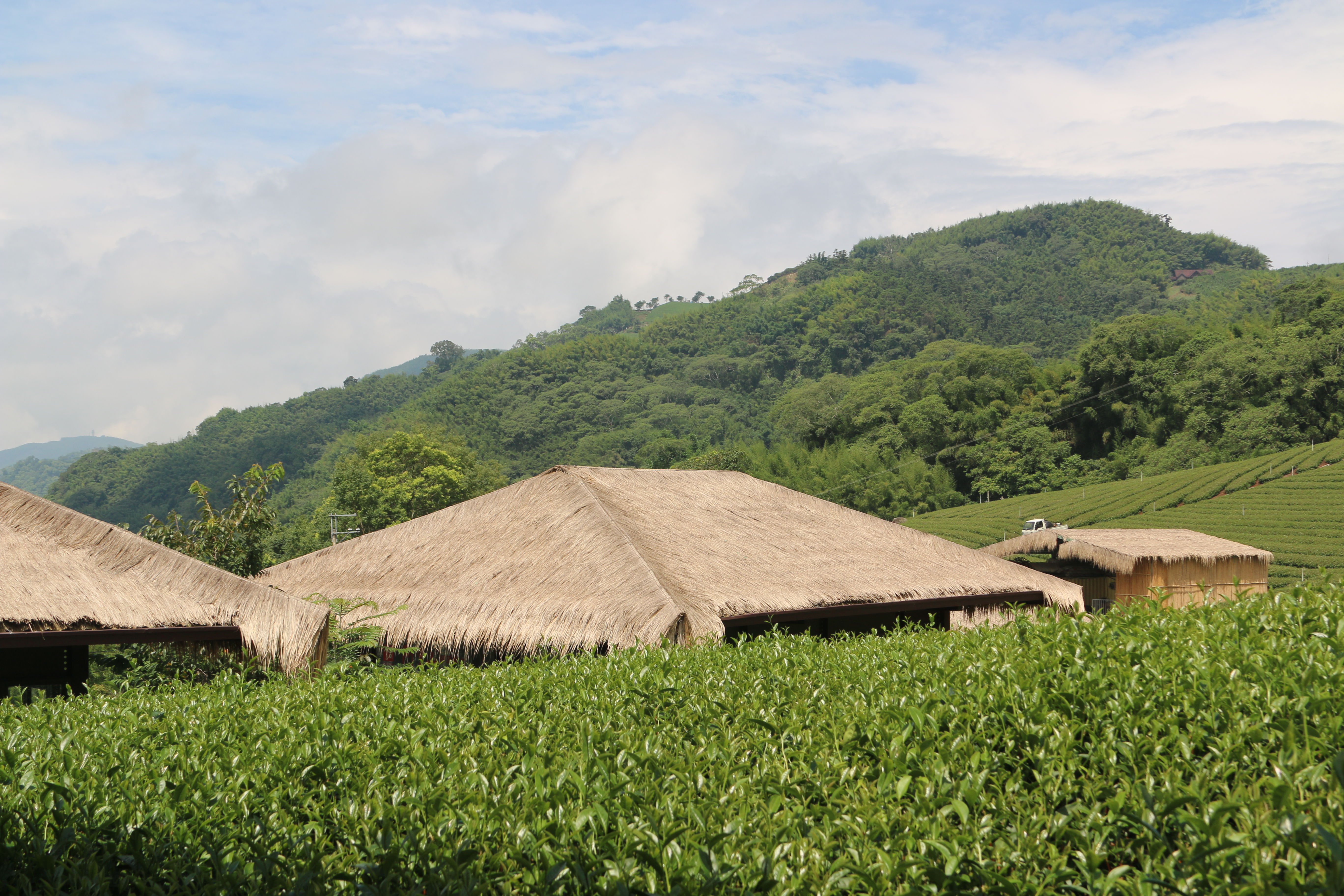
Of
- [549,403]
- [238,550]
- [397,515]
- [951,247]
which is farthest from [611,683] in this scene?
[951,247]

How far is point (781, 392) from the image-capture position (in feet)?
259

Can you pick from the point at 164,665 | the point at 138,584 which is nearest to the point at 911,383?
the point at 164,665

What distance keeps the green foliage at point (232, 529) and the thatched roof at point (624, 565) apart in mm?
3256

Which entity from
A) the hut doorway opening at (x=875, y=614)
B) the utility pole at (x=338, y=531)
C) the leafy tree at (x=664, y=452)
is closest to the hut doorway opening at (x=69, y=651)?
the hut doorway opening at (x=875, y=614)

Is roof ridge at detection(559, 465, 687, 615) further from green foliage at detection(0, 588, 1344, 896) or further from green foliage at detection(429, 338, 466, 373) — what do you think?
green foliage at detection(429, 338, 466, 373)

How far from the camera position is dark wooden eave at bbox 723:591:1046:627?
858cm

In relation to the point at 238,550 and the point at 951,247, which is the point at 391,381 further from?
the point at 238,550

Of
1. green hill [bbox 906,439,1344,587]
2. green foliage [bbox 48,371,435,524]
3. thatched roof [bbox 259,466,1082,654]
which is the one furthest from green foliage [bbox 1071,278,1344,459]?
green foliage [bbox 48,371,435,524]

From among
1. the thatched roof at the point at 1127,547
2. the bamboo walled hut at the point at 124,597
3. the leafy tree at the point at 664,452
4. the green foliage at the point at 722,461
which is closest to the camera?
the bamboo walled hut at the point at 124,597

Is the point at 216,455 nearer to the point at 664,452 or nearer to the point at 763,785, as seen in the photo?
the point at 664,452

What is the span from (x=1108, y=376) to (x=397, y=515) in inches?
1548

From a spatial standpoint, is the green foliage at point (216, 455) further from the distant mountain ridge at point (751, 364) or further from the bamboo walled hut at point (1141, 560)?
the bamboo walled hut at point (1141, 560)

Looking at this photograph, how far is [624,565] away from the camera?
873 cm

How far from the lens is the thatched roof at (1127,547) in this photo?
1716 centimetres
